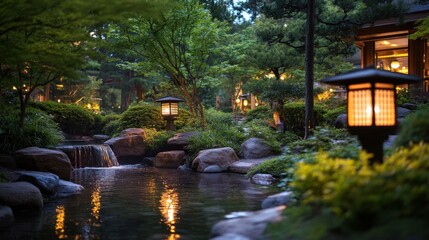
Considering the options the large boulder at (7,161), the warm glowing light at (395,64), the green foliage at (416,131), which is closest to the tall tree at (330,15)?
the warm glowing light at (395,64)

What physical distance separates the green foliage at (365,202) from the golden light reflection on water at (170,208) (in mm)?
2617

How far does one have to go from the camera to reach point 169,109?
2098cm

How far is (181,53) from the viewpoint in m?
21.1

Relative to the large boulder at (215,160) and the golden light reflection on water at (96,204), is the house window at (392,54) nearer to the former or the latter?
the large boulder at (215,160)

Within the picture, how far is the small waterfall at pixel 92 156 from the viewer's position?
1708 cm

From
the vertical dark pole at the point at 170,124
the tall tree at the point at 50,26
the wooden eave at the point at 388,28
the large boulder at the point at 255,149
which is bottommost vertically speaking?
the large boulder at the point at 255,149

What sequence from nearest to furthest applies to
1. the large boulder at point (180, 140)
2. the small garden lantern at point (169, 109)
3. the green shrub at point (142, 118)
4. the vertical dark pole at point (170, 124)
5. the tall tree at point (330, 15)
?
the tall tree at point (330, 15)
the large boulder at point (180, 140)
the small garden lantern at point (169, 109)
the vertical dark pole at point (170, 124)
the green shrub at point (142, 118)

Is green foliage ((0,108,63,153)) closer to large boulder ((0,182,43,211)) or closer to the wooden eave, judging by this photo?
large boulder ((0,182,43,211))

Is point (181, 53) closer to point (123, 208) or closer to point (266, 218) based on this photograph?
point (123, 208)

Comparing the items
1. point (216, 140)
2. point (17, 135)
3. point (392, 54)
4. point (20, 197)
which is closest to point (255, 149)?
point (216, 140)

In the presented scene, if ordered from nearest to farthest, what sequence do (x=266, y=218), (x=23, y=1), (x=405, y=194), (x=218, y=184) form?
1. (x=405, y=194)
2. (x=266, y=218)
3. (x=23, y=1)
4. (x=218, y=184)

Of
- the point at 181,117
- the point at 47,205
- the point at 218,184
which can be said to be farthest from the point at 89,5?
the point at 181,117

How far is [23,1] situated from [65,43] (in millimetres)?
1744

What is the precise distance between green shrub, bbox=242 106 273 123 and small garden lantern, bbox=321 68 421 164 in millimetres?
15604
